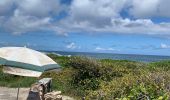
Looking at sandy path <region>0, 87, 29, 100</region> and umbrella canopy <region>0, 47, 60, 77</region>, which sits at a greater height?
umbrella canopy <region>0, 47, 60, 77</region>

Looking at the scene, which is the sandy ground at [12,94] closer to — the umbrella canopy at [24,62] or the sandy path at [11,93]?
the sandy path at [11,93]

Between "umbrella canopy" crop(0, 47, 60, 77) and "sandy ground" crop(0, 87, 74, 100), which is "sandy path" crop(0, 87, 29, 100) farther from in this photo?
"umbrella canopy" crop(0, 47, 60, 77)

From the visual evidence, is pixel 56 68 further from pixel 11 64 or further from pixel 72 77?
pixel 72 77

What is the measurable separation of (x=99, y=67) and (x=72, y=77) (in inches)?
77.7

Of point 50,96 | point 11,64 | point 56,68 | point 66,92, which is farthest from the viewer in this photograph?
point 66,92

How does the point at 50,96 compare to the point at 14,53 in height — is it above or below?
below

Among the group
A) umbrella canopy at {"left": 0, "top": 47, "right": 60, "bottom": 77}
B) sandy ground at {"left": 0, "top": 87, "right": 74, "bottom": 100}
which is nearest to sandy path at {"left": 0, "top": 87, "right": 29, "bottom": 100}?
sandy ground at {"left": 0, "top": 87, "right": 74, "bottom": 100}

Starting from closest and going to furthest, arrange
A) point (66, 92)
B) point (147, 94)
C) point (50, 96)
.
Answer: point (147, 94)
point (50, 96)
point (66, 92)

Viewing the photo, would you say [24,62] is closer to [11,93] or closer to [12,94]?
[12,94]

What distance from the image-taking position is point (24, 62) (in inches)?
516

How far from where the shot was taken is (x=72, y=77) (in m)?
21.8

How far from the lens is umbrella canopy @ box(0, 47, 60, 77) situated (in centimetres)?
1289

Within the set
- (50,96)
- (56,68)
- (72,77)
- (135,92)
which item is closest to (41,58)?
(56,68)

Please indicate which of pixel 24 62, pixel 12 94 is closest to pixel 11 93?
pixel 12 94
